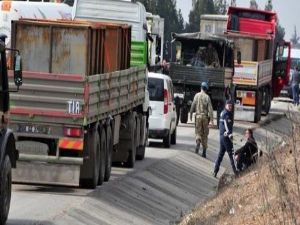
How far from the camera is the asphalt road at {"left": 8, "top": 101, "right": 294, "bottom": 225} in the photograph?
1590cm

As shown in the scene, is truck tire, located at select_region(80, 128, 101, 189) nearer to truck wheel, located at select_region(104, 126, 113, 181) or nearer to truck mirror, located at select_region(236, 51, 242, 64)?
truck wheel, located at select_region(104, 126, 113, 181)

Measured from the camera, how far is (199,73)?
36.9 m

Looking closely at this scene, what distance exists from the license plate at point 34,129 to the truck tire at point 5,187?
326cm

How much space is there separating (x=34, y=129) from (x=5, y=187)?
3567 mm

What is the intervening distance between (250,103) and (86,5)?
625 inches

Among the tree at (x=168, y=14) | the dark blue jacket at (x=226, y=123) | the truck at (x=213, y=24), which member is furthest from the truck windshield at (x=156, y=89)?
the tree at (x=168, y=14)

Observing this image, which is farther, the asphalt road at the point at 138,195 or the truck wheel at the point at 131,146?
the truck wheel at the point at 131,146

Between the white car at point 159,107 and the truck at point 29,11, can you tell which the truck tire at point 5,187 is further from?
the white car at point 159,107

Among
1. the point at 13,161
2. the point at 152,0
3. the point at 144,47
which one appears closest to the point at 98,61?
the point at 13,161

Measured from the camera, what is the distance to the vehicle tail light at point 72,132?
56.6 ft

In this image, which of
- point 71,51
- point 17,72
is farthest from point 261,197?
point 71,51

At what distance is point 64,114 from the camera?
1722cm

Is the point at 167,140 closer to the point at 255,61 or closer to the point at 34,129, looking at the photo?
the point at 34,129

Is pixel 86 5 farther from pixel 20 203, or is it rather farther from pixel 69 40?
pixel 20 203
